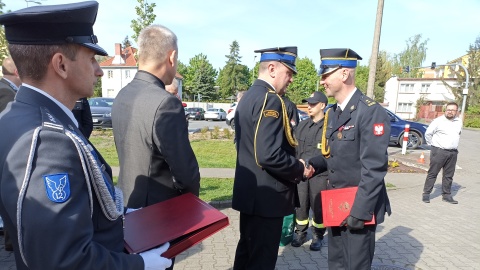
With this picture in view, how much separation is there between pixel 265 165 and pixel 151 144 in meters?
0.96

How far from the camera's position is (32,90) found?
1.04m

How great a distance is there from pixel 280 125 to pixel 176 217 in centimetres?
130

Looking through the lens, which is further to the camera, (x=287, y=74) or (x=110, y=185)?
(x=287, y=74)

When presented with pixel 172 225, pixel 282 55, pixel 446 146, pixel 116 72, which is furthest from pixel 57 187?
pixel 116 72

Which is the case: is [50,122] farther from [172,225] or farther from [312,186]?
[312,186]

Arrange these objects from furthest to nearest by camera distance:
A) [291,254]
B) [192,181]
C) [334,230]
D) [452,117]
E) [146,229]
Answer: [452,117], [291,254], [334,230], [192,181], [146,229]

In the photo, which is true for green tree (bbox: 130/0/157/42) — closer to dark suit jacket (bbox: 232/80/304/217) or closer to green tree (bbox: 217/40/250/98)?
dark suit jacket (bbox: 232/80/304/217)

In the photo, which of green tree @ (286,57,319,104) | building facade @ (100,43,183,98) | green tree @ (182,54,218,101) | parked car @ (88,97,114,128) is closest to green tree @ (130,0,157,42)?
parked car @ (88,97,114,128)

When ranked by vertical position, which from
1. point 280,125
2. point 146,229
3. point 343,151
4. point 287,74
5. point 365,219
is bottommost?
point 365,219

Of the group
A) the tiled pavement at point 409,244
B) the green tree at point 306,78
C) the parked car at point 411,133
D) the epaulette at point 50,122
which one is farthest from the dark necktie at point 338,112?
the green tree at point 306,78

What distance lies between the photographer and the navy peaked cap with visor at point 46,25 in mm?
1027

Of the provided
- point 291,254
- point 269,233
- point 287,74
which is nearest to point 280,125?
point 287,74

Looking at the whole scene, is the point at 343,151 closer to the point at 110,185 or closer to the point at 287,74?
the point at 287,74

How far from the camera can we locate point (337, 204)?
2.49 metres
